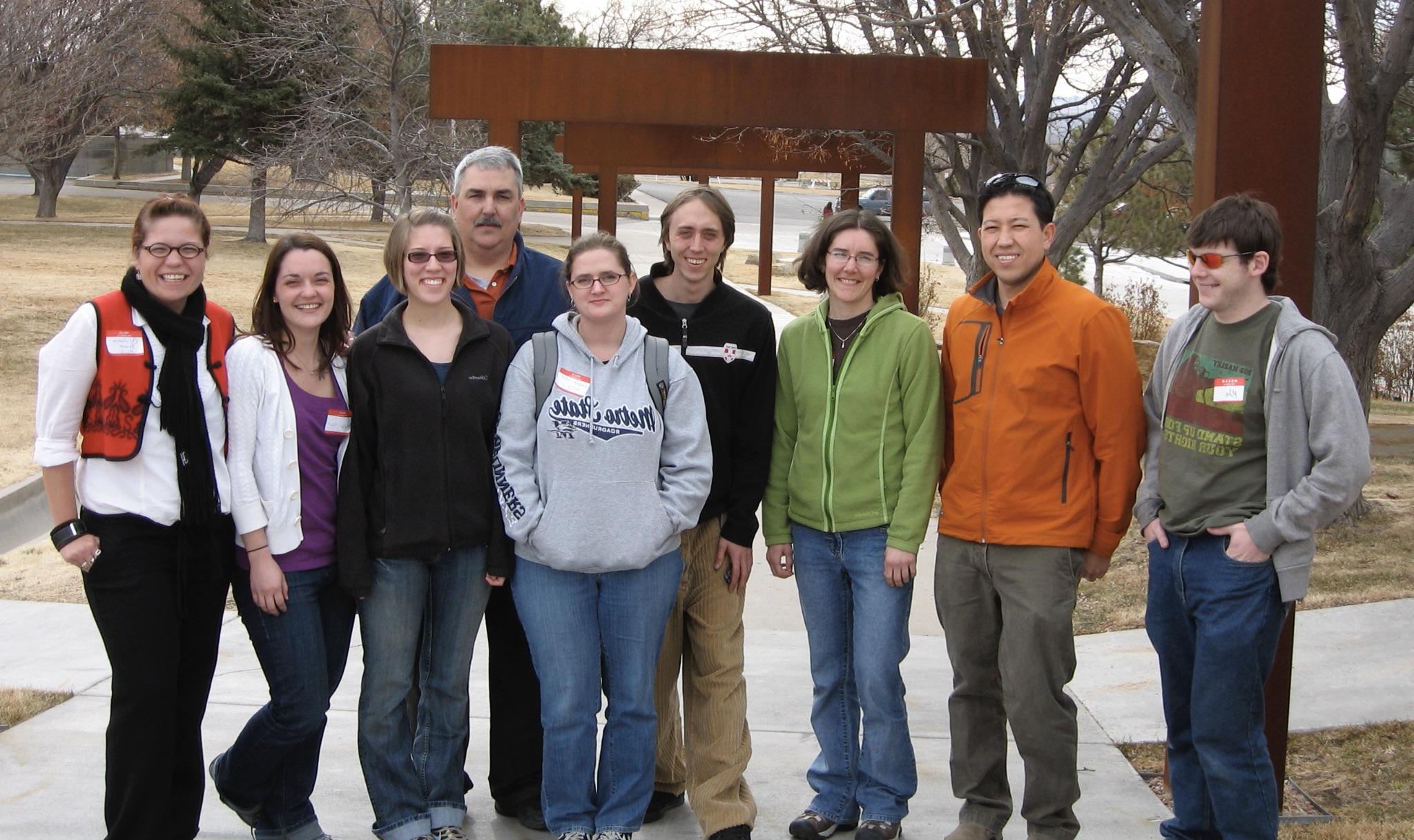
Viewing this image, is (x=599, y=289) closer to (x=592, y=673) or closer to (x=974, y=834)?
(x=592, y=673)

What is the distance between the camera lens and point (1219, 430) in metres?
3.45

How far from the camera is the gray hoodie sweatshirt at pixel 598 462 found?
11.7 feet

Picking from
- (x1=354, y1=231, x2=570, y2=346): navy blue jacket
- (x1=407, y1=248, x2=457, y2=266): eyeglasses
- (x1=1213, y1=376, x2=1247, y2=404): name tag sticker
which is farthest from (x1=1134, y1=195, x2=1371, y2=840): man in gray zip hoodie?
(x1=407, y1=248, x2=457, y2=266): eyeglasses

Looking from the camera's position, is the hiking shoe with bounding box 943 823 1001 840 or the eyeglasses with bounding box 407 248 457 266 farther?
the hiking shoe with bounding box 943 823 1001 840

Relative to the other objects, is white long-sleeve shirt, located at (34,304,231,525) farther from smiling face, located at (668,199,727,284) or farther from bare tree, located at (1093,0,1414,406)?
bare tree, located at (1093,0,1414,406)

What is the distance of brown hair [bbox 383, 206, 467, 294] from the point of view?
370cm

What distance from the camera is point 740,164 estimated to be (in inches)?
665

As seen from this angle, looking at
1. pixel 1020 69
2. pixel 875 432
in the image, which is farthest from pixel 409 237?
pixel 1020 69

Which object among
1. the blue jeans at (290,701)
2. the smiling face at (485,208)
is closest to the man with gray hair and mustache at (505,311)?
the smiling face at (485,208)

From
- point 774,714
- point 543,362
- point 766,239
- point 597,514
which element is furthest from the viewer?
point 766,239

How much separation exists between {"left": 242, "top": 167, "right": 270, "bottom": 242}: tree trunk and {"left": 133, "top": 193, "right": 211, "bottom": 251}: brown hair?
23239mm

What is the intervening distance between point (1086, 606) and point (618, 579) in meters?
3.88

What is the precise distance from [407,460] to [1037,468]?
1.68m

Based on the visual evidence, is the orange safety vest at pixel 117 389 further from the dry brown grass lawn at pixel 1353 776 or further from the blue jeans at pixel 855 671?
the dry brown grass lawn at pixel 1353 776
